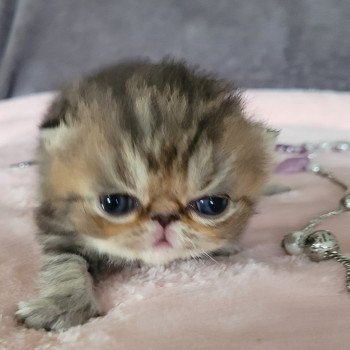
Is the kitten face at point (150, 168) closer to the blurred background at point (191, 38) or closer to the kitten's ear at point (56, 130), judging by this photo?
the kitten's ear at point (56, 130)

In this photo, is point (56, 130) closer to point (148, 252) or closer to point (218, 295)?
point (148, 252)

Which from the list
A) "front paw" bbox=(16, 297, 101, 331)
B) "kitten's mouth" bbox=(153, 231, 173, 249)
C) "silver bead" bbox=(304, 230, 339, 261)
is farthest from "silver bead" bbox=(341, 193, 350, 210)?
"front paw" bbox=(16, 297, 101, 331)

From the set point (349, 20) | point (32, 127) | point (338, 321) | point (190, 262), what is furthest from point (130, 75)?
point (349, 20)

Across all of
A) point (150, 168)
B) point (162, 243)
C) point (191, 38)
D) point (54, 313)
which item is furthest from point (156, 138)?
point (191, 38)

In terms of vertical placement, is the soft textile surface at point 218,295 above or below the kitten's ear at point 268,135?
below

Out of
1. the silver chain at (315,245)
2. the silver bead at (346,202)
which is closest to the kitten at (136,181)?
the silver chain at (315,245)

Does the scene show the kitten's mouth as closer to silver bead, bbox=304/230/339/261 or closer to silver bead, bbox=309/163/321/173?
silver bead, bbox=304/230/339/261
